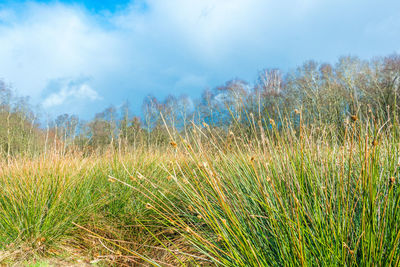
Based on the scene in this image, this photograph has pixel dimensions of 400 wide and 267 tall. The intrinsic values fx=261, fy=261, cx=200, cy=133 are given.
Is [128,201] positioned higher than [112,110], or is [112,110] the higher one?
[112,110]

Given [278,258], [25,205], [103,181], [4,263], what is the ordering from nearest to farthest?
[278,258] < [4,263] < [25,205] < [103,181]

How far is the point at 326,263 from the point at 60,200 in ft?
7.93

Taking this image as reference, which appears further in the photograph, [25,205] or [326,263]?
[25,205]

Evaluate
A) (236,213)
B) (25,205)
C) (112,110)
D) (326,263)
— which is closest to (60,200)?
(25,205)

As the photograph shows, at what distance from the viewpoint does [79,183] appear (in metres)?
2.99

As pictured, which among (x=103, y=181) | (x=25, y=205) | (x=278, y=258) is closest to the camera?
(x=278, y=258)

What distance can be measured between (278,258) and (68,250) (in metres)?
2.01

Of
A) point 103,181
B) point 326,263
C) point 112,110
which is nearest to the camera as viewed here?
point 326,263

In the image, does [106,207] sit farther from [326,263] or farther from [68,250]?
[326,263]

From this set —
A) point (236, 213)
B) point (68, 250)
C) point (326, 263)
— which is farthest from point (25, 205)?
point (326, 263)

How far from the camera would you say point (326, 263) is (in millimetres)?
1137

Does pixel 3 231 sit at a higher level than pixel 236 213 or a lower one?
lower

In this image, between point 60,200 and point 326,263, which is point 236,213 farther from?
point 60,200

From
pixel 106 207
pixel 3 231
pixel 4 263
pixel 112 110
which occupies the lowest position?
pixel 4 263
